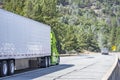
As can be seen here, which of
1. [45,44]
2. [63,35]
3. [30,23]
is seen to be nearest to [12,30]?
[30,23]

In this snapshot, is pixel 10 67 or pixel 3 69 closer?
pixel 3 69

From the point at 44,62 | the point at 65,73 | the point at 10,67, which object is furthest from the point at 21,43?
the point at 44,62

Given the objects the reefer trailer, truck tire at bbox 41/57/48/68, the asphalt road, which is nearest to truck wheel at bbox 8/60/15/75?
the reefer trailer

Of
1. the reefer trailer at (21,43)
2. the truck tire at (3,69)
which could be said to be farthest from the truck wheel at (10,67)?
the truck tire at (3,69)

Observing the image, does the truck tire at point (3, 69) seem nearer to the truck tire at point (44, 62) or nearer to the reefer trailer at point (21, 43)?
the reefer trailer at point (21, 43)

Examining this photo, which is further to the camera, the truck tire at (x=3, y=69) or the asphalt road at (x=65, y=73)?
the truck tire at (x=3, y=69)

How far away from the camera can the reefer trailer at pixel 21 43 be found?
24987mm

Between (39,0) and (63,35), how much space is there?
2160cm

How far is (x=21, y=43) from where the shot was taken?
93.7ft

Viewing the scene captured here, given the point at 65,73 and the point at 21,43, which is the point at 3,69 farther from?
the point at 65,73

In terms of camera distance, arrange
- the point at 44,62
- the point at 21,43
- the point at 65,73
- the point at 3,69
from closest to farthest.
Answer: the point at 3,69 → the point at 65,73 → the point at 21,43 → the point at 44,62

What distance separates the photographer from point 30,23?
31188mm

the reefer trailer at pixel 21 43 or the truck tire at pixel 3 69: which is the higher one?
the reefer trailer at pixel 21 43

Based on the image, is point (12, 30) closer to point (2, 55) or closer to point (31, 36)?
point (2, 55)
